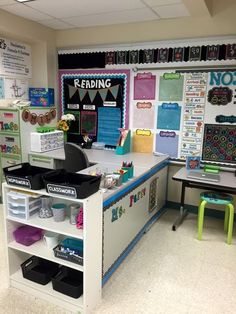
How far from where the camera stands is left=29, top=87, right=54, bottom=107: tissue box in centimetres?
412

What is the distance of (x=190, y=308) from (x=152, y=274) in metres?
0.46

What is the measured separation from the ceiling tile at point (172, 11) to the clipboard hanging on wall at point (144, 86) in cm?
71

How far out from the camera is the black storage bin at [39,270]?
84.9 inches

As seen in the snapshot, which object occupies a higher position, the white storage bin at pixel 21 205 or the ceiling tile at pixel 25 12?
the ceiling tile at pixel 25 12

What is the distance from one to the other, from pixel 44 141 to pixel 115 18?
6.02 feet

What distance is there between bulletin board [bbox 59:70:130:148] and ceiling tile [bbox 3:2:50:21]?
0.85 meters

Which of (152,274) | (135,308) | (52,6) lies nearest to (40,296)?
(135,308)

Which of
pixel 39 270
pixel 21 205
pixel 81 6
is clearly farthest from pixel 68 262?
pixel 81 6

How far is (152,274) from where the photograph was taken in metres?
2.44

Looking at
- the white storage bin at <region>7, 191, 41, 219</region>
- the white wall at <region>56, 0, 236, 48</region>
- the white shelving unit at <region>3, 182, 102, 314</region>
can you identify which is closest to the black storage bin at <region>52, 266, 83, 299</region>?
the white shelving unit at <region>3, 182, 102, 314</region>

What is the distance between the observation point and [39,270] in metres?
2.19

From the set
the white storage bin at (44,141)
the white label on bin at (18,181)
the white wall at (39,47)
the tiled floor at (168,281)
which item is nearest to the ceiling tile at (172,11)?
the white wall at (39,47)

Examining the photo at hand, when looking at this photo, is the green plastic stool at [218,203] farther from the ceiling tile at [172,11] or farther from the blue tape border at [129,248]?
the ceiling tile at [172,11]

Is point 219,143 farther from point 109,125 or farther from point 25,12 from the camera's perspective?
point 25,12
